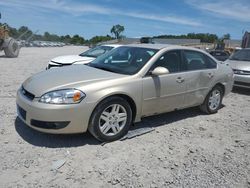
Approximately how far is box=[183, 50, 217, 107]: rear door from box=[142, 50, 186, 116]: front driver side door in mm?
181

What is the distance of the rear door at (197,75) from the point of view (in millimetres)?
5188

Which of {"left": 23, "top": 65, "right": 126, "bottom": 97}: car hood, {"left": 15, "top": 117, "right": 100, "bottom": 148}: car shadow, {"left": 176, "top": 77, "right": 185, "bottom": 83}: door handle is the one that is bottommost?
{"left": 15, "top": 117, "right": 100, "bottom": 148}: car shadow

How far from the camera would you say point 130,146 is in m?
4.07

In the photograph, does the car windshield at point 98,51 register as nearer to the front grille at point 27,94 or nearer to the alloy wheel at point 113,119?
the front grille at point 27,94

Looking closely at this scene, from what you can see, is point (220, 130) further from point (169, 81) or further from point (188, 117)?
point (169, 81)

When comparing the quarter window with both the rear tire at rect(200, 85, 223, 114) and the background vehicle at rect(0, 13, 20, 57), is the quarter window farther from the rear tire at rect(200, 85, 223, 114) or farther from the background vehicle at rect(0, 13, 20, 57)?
the background vehicle at rect(0, 13, 20, 57)

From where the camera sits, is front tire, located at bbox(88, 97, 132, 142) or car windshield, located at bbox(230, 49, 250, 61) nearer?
front tire, located at bbox(88, 97, 132, 142)

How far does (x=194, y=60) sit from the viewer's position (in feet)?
17.9

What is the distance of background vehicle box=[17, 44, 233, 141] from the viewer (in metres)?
3.76

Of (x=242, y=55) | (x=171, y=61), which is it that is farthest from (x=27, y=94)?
(x=242, y=55)

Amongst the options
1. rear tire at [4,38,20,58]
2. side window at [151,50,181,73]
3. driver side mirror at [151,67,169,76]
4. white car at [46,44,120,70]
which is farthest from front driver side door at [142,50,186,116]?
rear tire at [4,38,20,58]

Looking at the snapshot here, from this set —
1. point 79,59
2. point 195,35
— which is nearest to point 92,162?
point 79,59

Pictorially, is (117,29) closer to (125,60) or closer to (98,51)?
(98,51)

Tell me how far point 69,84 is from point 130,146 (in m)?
1.31
